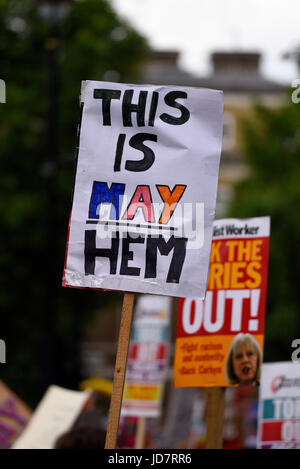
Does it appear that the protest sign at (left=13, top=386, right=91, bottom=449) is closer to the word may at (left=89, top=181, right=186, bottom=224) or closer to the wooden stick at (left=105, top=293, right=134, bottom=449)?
the wooden stick at (left=105, top=293, right=134, bottom=449)

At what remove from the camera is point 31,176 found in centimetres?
1830

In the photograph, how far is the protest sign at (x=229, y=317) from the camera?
506cm

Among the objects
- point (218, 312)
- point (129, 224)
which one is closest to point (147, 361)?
point (218, 312)

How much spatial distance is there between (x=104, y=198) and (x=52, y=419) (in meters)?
2.84

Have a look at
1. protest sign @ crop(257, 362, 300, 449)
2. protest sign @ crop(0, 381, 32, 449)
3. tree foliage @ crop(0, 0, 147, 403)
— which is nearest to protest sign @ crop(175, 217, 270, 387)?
protest sign @ crop(257, 362, 300, 449)

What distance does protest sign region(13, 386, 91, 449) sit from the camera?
624cm

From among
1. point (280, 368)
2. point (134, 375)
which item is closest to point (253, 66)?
point (134, 375)

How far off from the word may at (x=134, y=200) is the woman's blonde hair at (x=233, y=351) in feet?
4.09

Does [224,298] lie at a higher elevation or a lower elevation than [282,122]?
lower

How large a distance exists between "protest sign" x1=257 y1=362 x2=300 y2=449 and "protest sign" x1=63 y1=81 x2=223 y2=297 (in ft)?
6.83

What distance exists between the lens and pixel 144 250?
4105 millimetres

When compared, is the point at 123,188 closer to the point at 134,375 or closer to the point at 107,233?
the point at 107,233
